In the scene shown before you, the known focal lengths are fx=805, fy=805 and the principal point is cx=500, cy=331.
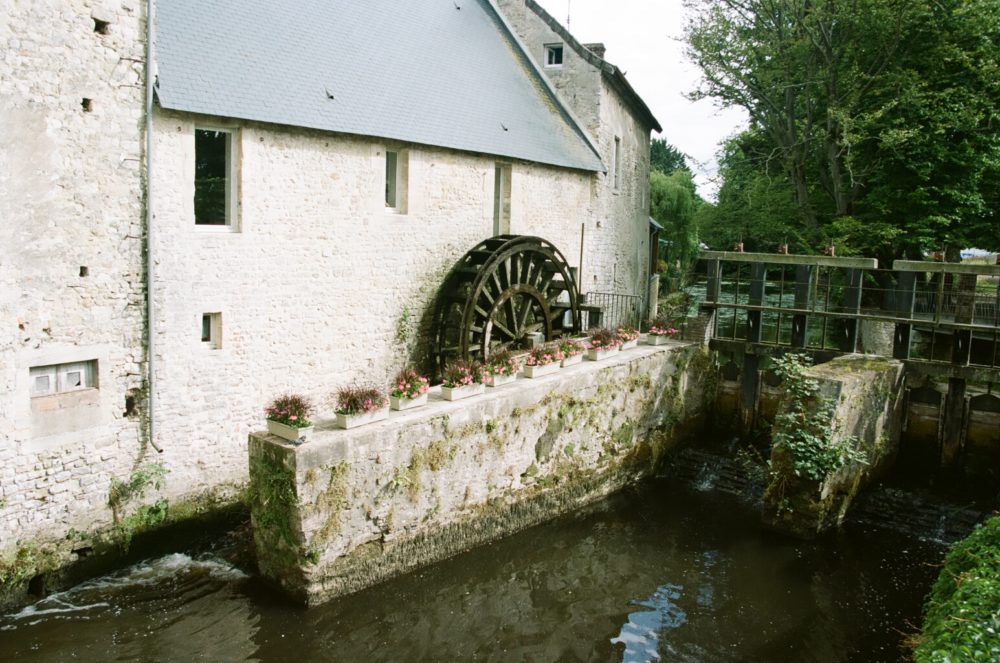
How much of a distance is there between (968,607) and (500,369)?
5.50m

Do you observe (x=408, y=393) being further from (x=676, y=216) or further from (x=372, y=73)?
(x=676, y=216)

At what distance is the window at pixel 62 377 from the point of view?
7785 mm

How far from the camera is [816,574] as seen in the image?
8.81m

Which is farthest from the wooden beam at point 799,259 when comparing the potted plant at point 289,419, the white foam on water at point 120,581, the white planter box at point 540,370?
the white foam on water at point 120,581

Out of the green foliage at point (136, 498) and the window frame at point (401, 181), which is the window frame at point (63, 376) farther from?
the window frame at point (401, 181)

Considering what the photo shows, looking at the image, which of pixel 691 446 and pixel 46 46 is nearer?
pixel 46 46

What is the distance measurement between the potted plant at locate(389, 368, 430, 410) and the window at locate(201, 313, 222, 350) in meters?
2.29

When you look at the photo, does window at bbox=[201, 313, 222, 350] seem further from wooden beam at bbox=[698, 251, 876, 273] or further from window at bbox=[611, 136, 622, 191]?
window at bbox=[611, 136, 622, 191]

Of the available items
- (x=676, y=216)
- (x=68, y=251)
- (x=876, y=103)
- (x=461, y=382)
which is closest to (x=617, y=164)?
(x=876, y=103)

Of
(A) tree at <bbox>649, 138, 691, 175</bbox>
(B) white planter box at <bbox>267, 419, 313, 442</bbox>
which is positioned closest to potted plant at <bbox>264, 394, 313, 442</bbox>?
(B) white planter box at <bbox>267, 419, 313, 442</bbox>

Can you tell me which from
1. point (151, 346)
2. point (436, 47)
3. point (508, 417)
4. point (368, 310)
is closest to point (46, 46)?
point (151, 346)

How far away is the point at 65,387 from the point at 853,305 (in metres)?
10.5

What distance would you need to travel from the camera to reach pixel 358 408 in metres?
7.87

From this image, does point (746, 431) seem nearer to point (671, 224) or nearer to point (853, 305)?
point (853, 305)
